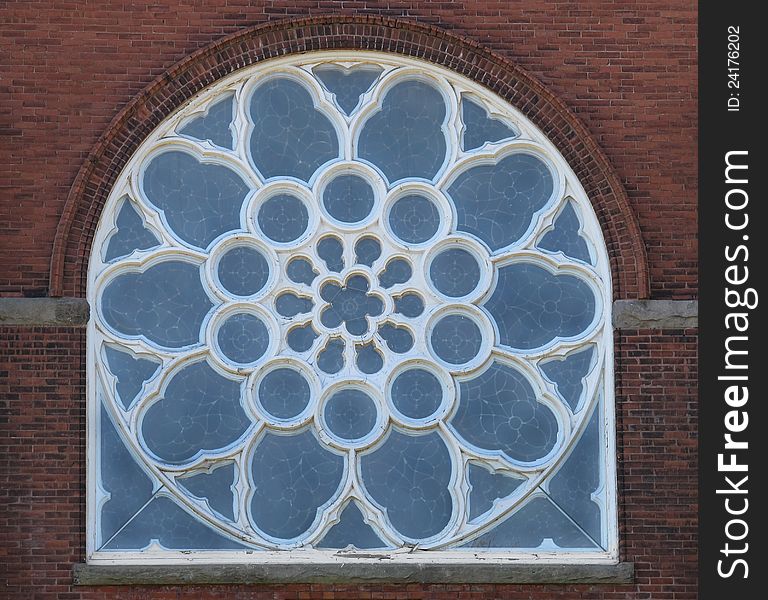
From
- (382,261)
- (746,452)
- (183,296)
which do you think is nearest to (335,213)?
(382,261)

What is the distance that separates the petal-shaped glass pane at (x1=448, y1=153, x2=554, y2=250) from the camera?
1476 cm

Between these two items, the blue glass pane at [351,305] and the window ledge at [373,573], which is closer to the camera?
the window ledge at [373,573]

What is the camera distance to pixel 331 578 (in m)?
13.8

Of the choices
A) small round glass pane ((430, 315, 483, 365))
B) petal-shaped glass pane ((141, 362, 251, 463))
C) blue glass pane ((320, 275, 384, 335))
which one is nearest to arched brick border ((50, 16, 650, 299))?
petal-shaped glass pane ((141, 362, 251, 463))

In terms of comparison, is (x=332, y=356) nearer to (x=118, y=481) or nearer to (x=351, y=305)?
(x=351, y=305)

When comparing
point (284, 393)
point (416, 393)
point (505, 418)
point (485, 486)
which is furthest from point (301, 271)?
point (485, 486)

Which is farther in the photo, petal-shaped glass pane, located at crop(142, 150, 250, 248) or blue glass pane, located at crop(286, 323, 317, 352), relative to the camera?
petal-shaped glass pane, located at crop(142, 150, 250, 248)

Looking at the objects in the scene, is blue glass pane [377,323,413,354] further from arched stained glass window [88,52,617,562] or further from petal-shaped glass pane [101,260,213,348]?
petal-shaped glass pane [101,260,213,348]

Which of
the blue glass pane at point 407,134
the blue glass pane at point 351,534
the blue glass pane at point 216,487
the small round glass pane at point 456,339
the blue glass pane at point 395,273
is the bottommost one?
the blue glass pane at point 351,534

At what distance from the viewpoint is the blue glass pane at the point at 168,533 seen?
14008mm

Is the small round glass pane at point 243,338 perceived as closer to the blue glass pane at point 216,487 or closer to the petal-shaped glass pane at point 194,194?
the petal-shaped glass pane at point 194,194

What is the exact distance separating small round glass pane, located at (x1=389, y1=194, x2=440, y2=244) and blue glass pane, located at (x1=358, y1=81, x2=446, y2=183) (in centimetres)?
23

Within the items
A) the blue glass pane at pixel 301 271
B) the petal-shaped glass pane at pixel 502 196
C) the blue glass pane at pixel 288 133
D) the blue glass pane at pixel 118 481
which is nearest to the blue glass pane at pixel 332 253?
the blue glass pane at pixel 301 271

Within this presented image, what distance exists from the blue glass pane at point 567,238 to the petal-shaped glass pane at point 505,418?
1234mm
